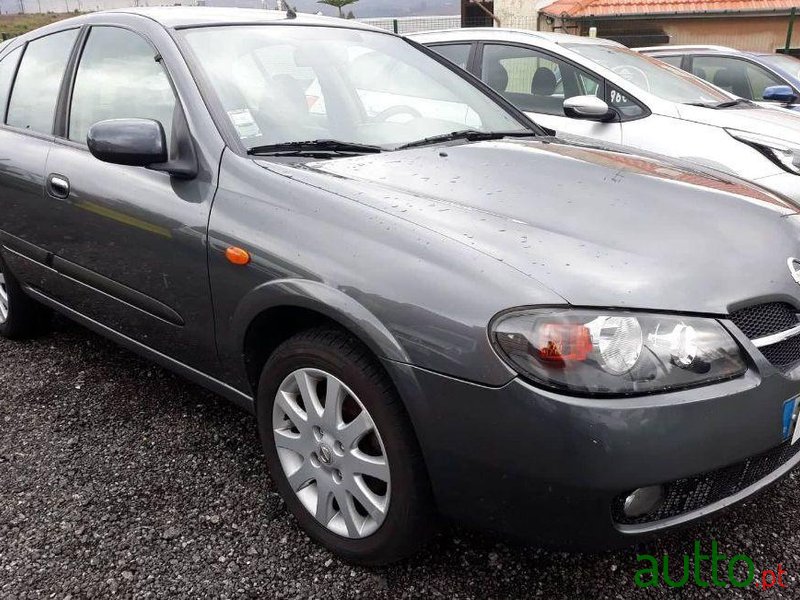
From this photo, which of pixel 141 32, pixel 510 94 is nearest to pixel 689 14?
pixel 510 94

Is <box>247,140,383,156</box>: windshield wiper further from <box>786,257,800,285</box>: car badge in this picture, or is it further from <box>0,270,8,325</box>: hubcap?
<box>0,270,8,325</box>: hubcap

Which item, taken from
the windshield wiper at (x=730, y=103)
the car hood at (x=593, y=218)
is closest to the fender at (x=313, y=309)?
the car hood at (x=593, y=218)

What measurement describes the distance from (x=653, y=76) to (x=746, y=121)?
83cm

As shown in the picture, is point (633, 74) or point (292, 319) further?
point (633, 74)

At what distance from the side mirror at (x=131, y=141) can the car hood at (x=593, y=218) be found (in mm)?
376

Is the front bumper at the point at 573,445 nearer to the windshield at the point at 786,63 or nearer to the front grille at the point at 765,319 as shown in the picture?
the front grille at the point at 765,319

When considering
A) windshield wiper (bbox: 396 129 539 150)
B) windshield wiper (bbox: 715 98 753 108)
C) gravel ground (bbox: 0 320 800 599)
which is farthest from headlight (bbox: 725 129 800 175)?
gravel ground (bbox: 0 320 800 599)

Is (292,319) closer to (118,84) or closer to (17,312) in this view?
(118,84)

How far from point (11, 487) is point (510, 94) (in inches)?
161

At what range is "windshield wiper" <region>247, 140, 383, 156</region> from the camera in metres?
2.22

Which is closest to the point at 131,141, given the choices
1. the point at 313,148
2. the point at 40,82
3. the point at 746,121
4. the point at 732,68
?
the point at 313,148

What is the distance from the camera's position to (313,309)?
1.83 metres

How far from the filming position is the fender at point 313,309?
1681mm

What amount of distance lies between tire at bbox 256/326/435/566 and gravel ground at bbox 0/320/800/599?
0.45ft
